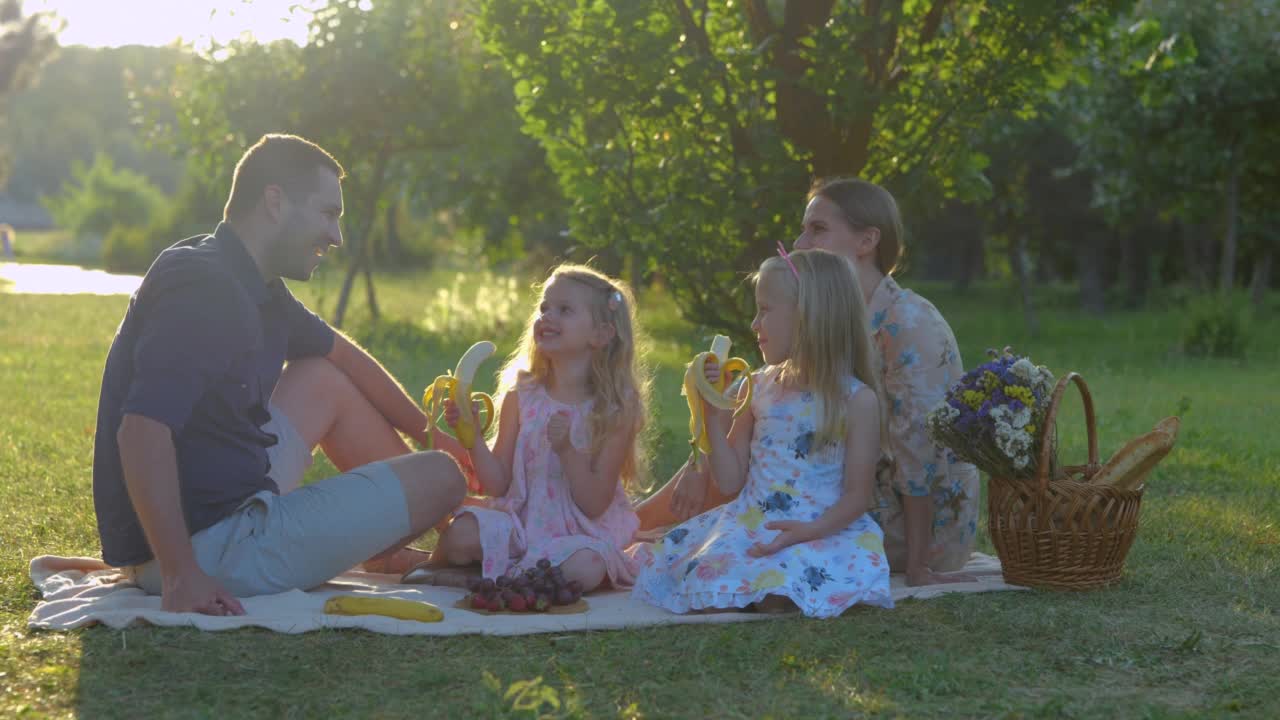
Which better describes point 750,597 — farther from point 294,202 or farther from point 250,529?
point 294,202

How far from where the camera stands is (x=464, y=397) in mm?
4762

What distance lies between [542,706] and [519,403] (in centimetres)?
174

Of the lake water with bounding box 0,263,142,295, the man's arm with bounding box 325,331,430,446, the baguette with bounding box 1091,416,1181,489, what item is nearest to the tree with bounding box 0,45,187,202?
the lake water with bounding box 0,263,142,295

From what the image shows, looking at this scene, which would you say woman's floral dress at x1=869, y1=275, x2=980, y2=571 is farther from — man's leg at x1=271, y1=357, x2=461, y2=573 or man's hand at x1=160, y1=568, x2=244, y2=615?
man's hand at x1=160, y1=568, x2=244, y2=615

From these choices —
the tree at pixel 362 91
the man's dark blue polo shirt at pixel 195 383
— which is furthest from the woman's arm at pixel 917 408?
the tree at pixel 362 91

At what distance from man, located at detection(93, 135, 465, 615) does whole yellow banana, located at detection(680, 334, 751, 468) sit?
2.83 feet

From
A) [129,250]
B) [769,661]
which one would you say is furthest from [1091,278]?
[129,250]

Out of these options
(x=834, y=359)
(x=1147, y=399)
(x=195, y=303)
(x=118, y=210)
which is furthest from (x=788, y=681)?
(x=118, y=210)

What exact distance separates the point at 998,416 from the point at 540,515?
5.51 ft

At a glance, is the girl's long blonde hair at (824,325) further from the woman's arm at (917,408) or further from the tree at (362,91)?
the tree at (362,91)

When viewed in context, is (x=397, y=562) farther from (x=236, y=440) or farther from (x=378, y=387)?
(x=236, y=440)

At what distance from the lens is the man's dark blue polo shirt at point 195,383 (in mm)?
4070

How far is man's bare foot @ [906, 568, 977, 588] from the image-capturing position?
496 centimetres

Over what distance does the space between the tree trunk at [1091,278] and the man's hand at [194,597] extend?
80.1 ft
